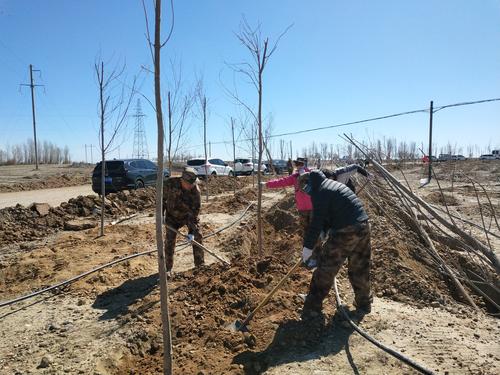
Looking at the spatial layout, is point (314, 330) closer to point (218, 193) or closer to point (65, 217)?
point (65, 217)

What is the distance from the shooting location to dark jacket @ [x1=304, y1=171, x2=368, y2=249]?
385cm

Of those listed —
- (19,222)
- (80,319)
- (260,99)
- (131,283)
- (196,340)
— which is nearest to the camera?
(196,340)

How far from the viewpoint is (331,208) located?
13.0 feet

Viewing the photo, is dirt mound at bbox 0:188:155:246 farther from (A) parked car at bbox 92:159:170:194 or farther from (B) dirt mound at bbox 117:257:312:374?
(B) dirt mound at bbox 117:257:312:374

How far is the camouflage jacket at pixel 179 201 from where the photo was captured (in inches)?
224

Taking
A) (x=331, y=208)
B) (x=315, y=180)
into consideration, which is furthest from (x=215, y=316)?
(x=315, y=180)

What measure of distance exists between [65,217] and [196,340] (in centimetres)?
761

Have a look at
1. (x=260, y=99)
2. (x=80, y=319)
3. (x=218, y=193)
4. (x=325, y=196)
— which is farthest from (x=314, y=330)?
(x=218, y=193)

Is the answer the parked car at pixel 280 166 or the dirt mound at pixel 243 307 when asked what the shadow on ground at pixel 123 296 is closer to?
the dirt mound at pixel 243 307

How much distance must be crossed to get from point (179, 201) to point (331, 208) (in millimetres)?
2530

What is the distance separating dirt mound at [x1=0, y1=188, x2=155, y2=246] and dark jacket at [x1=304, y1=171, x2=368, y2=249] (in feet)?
23.2

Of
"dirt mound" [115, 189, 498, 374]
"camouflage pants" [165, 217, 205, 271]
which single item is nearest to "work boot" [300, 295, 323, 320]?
"dirt mound" [115, 189, 498, 374]

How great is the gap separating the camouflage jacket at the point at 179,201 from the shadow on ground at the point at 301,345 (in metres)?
2.47

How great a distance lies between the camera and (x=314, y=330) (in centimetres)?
378
